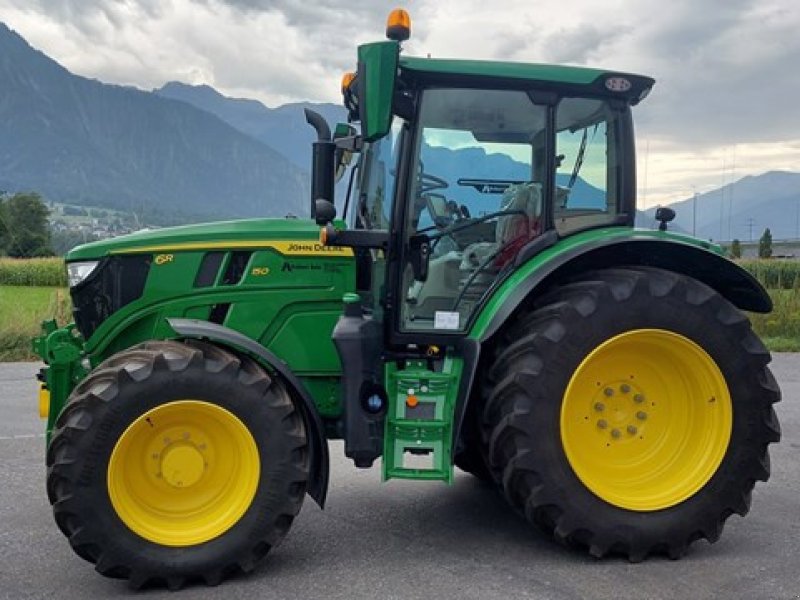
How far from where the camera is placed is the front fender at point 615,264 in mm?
3912

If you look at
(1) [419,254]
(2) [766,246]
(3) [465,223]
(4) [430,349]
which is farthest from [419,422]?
(2) [766,246]

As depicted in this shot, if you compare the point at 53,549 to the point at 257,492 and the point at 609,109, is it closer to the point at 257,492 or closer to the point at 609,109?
the point at 257,492

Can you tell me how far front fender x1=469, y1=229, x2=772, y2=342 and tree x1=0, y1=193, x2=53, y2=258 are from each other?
220 feet

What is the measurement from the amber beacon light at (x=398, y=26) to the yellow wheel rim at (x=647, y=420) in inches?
68.6

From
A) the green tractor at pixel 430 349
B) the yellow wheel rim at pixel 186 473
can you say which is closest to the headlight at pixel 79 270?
the green tractor at pixel 430 349

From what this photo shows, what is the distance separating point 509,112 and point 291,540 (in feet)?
8.01

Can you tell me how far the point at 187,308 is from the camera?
4148 millimetres

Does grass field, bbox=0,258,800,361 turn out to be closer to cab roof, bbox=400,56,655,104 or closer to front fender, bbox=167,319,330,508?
cab roof, bbox=400,56,655,104

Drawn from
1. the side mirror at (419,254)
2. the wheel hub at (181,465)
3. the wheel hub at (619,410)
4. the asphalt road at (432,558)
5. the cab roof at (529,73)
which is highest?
the cab roof at (529,73)

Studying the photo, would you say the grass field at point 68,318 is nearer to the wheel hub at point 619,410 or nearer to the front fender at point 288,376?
the wheel hub at point 619,410

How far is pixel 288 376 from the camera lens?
3762mm

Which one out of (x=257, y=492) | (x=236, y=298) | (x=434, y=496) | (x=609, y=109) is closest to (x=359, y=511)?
(x=434, y=496)

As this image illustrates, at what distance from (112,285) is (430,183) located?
1.71 meters

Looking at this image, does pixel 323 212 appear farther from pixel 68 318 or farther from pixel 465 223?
pixel 68 318
